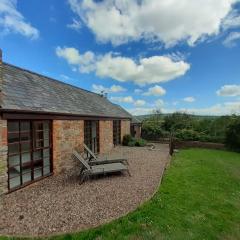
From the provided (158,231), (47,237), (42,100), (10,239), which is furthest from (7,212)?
(42,100)

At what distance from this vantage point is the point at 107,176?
10.1m

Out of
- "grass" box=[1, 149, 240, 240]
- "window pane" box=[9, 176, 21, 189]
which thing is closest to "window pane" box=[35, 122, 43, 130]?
"window pane" box=[9, 176, 21, 189]

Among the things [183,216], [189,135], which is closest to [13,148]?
[183,216]

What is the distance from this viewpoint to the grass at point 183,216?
16.6ft

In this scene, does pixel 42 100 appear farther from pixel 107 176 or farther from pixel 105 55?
pixel 105 55

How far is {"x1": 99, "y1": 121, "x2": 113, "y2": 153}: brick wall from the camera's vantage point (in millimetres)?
16875

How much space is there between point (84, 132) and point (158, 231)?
936 cm

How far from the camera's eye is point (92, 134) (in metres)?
15.4

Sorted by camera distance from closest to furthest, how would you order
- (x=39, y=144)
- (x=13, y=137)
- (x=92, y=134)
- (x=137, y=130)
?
(x=13, y=137)
(x=39, y=144)
(x=92, y=134)
(x=137, y=130)

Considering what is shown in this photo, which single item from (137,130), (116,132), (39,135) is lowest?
(137,130)

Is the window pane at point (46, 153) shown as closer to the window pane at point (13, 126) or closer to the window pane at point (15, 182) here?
the window pane at point (15, 182)

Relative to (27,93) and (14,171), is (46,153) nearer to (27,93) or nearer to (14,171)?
(14,171)

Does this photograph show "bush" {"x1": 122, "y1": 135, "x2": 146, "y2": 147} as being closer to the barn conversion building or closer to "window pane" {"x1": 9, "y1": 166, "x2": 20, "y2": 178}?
the barn conversion building

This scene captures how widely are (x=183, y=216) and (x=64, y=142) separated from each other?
6869 millimetres
